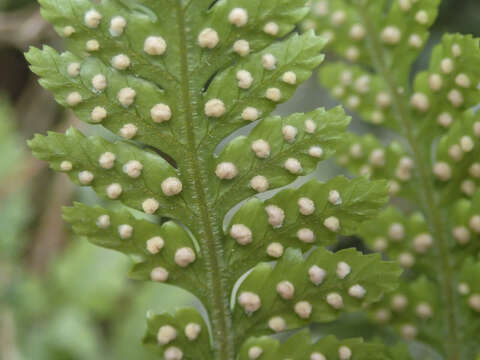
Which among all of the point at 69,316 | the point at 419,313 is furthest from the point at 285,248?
the point at 69,316

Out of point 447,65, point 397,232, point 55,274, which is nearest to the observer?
point 447,65

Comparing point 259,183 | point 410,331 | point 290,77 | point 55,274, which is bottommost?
point 55,274

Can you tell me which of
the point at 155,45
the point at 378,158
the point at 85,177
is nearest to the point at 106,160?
the point at 85,177

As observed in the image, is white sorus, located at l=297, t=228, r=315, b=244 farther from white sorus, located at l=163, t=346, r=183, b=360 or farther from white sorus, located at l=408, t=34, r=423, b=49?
white sorus, located at l=408, t=34, r=423, b=49

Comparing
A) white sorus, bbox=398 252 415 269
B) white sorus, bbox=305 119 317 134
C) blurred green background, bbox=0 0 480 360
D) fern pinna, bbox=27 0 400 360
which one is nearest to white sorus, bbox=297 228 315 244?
fern pinna, bbox=27 0 400 360

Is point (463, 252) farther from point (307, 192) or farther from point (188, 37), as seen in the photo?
point (188, 37)

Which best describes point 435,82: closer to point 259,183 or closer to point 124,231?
point 259,183

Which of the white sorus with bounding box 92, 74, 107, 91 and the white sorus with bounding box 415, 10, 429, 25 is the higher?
the white sorus with bounding box 415, 10, 429, 25

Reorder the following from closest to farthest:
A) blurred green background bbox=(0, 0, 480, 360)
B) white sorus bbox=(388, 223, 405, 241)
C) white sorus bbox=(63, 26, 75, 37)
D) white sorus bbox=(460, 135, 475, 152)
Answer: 1. white sorus bbox=(63, 26, 75, 37)
2. white sorus bbox=(460, 135, 475, 152)
3. white sorus bbox=(388, 223, 405, 241)
4. blurred green background bbox=(0, 0, 480, 360)
